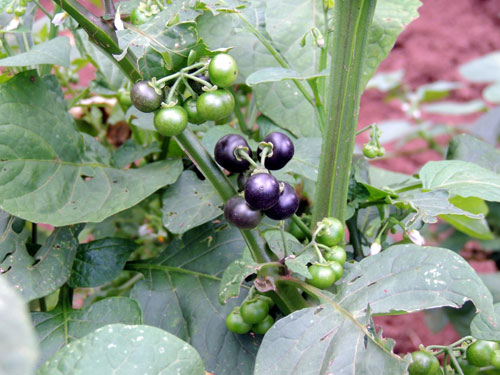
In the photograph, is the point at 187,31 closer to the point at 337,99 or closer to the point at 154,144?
the point at 337,99

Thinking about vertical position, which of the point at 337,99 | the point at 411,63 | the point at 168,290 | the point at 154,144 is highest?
the point at 337,99

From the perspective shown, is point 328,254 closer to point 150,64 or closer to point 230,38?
point 150,64

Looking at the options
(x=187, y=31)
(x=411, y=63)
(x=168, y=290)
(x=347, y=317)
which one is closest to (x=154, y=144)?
(x=168, y=290)

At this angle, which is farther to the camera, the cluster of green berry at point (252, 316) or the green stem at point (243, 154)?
the cluster of green berry at point (252, 316)

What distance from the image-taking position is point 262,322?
2.43ft

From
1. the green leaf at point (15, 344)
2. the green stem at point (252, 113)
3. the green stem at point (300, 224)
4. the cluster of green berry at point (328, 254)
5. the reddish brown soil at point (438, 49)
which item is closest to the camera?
the green leaf at point (15, 344)

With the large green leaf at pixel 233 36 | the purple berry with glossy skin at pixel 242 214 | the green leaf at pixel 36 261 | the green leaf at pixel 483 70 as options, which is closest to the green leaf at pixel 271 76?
the purple berry with glossy skin at pixel 242 214

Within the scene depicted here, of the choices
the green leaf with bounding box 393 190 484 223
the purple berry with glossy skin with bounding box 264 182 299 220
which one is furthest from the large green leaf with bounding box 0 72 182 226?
the green leaf with bounding box 393 190 484 223

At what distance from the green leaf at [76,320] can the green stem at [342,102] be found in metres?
0.29

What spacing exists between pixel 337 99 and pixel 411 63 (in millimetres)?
3412

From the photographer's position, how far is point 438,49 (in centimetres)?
388

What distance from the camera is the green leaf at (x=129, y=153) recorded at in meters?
0.94

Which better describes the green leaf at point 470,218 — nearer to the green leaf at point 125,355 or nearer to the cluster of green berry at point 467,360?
the cluster of green berry at point 467,360

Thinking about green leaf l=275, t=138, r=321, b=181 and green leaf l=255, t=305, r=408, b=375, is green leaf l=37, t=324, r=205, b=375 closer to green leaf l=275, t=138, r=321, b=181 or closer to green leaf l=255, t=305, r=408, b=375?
green leaf l=255, t=305, r=408, b=375
